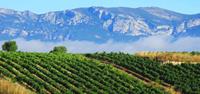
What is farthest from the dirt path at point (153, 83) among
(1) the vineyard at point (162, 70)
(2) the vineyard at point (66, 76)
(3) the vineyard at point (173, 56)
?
(3) the vineyard at point (173, 56)

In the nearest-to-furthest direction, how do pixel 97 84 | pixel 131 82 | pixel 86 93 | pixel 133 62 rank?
pixel 86 93, pixel 97 84, pixel 131 82, pixel 133 62

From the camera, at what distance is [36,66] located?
1651 inches

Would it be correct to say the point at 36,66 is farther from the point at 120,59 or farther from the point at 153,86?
the point at 120,59

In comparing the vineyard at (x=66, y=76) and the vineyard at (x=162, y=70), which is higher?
the vineyard at (x=66, y=76)

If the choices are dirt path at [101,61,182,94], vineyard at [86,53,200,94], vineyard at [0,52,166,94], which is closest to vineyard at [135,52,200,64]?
vineyard at [86,53,200,94]

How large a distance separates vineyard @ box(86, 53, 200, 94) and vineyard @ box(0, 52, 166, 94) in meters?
0.53

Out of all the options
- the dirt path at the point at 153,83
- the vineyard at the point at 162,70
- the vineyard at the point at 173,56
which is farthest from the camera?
the vineyard at the point at 173,56

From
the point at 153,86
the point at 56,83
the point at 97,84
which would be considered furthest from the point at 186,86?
the point at 56,83

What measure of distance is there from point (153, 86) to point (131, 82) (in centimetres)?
132

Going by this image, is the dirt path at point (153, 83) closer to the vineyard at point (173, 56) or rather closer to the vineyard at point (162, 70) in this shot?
the vineyard at point (162, 70)

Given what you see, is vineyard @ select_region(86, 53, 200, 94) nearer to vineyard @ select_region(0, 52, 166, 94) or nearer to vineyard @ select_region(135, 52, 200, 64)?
vineyard @ select_region(0, 52, 166, 94)

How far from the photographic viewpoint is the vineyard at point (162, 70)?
43906 mm

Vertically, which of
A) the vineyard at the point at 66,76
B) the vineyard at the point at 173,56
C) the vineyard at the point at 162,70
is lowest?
the vineyard at the point at 173,56

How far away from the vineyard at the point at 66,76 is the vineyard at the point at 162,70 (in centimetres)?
53
